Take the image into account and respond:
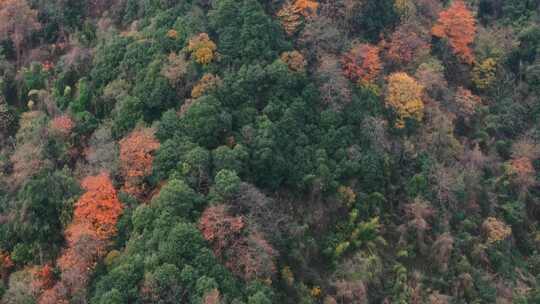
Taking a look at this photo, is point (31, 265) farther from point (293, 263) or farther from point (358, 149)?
point (358, 149)

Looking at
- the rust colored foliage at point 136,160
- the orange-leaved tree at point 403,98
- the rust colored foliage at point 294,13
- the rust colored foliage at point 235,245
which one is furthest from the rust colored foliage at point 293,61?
the rust colored foliage at point 235,245

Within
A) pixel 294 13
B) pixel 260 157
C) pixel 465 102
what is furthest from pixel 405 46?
pixel 260 157

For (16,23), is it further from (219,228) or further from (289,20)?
(219,228)

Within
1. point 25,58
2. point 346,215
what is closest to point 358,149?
point 346,215

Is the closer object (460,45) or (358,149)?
(358,149)

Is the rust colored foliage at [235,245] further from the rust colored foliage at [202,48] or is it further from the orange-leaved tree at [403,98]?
the orange-leaved tree at [403,98]

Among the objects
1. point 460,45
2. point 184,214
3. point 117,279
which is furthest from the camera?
point 460,45
